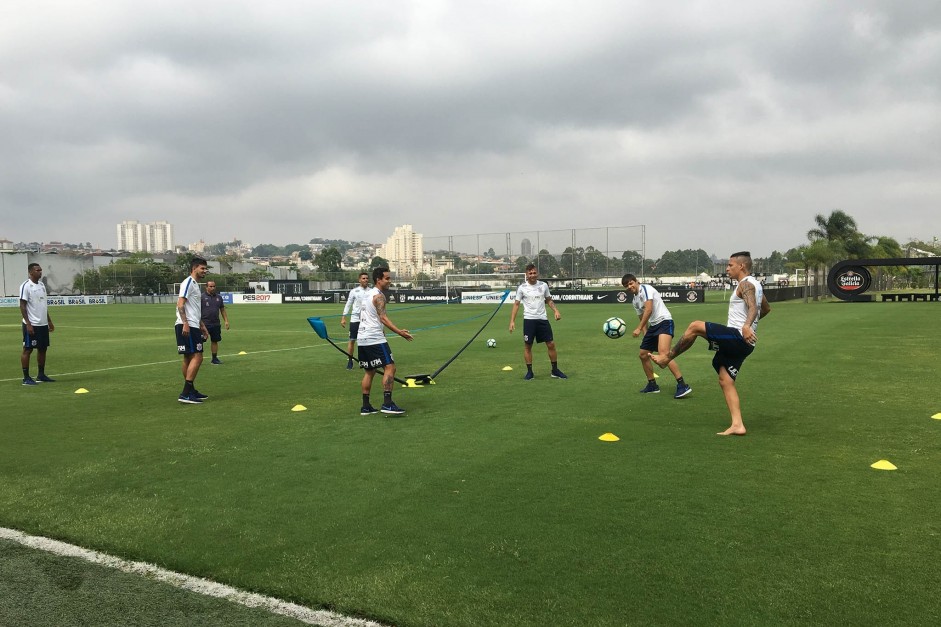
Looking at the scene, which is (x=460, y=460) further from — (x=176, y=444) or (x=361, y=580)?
(x=176, y=444)

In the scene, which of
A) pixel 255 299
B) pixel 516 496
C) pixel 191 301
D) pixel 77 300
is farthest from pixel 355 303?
pixel 77 300

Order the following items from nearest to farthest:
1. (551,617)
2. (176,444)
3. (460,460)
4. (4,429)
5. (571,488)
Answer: (551,617) < (571,488) < (460,460) < (176,444) < (4,429)

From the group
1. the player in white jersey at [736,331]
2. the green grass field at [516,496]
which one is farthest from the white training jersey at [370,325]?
the player in white jersey at [736,331]

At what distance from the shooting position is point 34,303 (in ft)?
41.2

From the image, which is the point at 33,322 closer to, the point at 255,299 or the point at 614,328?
the point at 614,328

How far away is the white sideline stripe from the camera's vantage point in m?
3.60

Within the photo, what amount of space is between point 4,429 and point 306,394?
4.13 metres

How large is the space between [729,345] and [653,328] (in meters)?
2.93

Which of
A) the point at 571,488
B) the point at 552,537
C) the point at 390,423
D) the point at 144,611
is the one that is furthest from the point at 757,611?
the point at 390,423

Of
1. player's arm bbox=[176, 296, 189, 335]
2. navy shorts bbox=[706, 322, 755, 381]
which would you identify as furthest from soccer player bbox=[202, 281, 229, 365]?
navy shorts bbox=[706, 322, 755, 381]

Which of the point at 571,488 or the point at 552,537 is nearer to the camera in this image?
the point at 552,537

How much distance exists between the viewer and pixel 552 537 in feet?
15.0

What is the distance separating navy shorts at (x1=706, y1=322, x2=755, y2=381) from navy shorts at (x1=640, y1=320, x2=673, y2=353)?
8.62 ft

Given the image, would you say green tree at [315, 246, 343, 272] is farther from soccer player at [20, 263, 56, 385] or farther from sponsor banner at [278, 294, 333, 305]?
soccer player at [20, 263, 56, 385]
